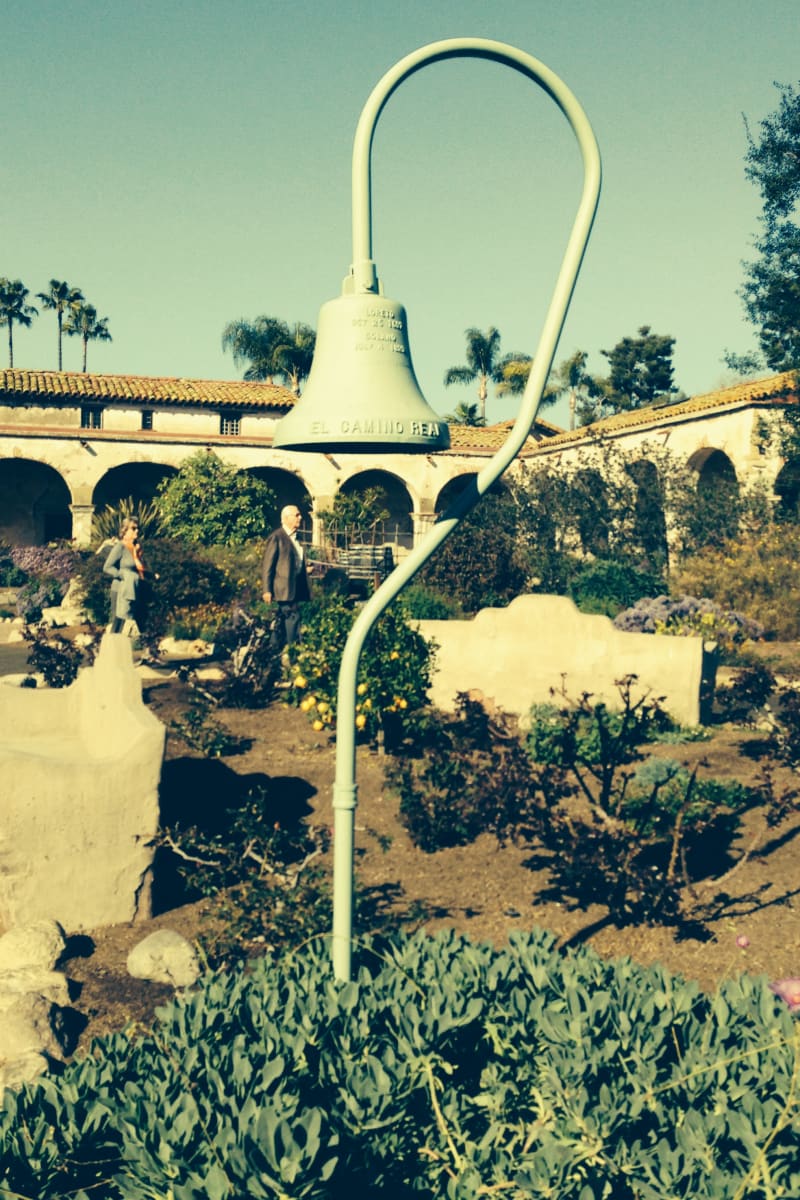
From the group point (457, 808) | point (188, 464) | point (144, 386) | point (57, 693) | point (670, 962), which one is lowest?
point (670, 962)

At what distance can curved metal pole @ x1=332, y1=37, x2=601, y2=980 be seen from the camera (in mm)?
3111

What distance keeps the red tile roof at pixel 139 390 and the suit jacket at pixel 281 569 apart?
20709 mm

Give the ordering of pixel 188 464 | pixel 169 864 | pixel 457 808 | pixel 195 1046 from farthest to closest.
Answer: pixel 188 464 < pixel 457 808 < pixel 169 864 < pixel 195 1046

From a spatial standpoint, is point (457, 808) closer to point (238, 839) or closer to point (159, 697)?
point (238, 839)

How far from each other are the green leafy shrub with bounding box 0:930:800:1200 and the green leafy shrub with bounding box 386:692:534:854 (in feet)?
8.96

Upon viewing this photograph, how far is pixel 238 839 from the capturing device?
21.7ft

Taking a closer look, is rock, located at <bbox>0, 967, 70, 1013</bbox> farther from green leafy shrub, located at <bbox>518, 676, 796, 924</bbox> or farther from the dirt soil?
green leafy shrub, located at <bbox>518, 676, 796, 924</bbox>

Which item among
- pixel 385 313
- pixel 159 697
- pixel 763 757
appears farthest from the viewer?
pixel 159 697

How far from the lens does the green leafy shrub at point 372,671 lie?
28.6ft

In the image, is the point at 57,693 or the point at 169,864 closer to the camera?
the point at 169,864

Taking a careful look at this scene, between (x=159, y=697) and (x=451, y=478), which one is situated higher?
(x=451, y=478)

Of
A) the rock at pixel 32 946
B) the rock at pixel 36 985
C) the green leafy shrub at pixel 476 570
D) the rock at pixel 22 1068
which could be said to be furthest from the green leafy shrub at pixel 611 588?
the rock at pixel 22 1068

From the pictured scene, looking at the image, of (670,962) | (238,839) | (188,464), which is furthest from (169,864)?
(188,464)

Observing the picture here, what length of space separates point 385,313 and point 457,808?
4.18 m
